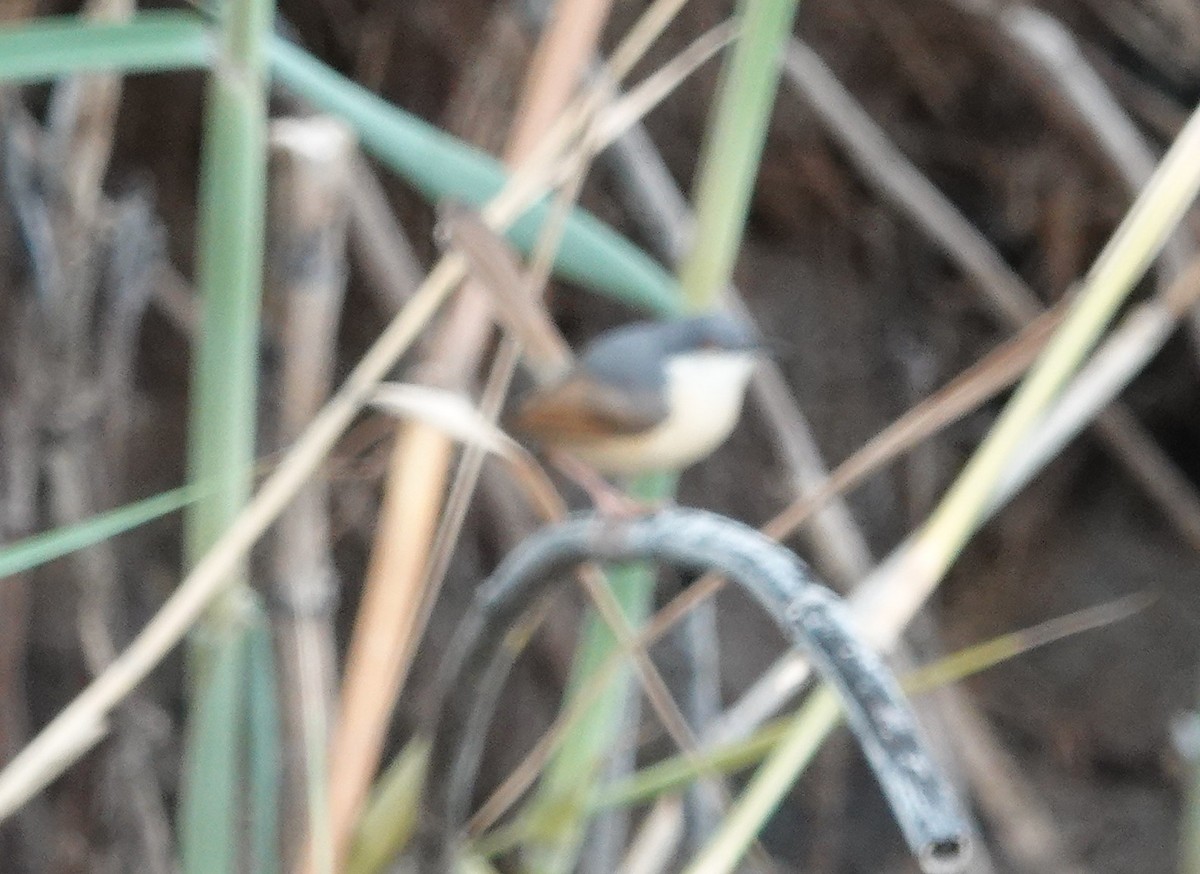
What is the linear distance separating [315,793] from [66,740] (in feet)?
0.34

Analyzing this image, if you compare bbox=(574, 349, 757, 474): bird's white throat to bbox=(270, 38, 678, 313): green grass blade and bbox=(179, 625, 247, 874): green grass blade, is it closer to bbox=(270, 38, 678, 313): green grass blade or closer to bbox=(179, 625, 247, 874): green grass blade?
bbox=(270, 38, 678, 313): green grass blade

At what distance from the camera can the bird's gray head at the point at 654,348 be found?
2.75 feet

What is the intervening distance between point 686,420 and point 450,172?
302mm

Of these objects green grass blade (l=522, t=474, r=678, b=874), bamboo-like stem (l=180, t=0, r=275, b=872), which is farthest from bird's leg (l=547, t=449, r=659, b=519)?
bamboo-like stem (l=180, t=0, r=275, b=872)

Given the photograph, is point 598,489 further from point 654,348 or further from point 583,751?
point 583,751

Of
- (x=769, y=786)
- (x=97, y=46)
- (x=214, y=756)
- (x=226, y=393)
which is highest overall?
(x=97, y=46)

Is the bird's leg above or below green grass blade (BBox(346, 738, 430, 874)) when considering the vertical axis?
above

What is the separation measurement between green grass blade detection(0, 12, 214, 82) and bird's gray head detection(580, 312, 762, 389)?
35cm

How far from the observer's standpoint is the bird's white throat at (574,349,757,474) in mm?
838

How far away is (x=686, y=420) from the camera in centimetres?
85

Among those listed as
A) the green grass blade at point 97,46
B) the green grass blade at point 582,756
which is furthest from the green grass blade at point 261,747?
the green grass blade at point 97,46

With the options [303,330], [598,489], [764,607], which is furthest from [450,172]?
[598,489]

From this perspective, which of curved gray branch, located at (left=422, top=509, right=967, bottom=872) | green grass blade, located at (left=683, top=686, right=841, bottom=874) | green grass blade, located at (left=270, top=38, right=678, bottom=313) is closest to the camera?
curved gray branch, located at (left=422, top=509, right=967, bottom=872)

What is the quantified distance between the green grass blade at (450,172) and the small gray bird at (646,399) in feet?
0.63
